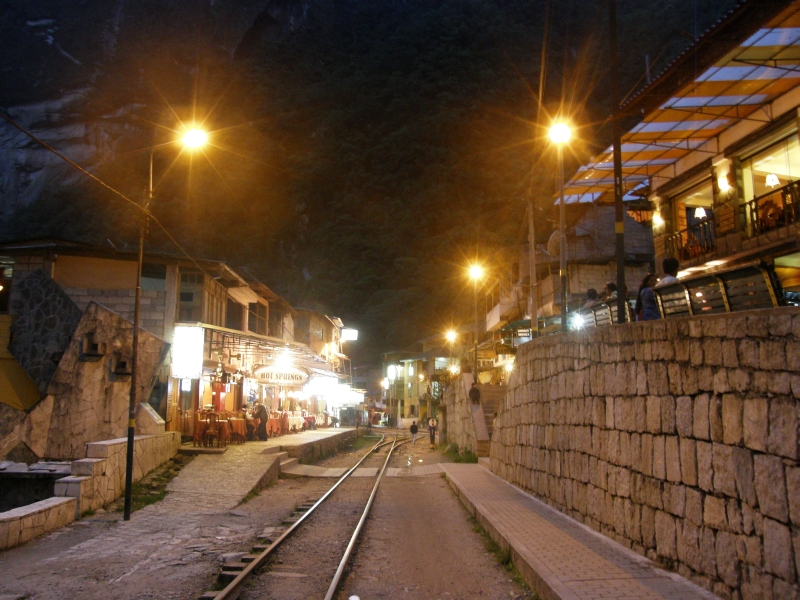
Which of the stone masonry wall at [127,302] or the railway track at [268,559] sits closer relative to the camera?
the railway track at [268,559]

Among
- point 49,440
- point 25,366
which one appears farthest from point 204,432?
point 25,366

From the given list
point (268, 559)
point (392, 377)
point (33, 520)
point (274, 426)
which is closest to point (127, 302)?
point (274, 426)

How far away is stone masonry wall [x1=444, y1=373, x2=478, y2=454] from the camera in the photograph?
22.9 m

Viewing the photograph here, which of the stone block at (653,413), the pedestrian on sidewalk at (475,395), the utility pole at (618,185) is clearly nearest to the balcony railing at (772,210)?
the utility pole at (618,185)

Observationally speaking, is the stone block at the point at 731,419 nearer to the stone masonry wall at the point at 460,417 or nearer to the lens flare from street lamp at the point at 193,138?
the lens flare from street lamp at the point at 193,138

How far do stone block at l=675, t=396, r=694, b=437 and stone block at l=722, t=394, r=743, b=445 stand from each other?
1.86 ft

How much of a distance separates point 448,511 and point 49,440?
36.4 feet

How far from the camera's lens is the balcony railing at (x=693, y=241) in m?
15.7

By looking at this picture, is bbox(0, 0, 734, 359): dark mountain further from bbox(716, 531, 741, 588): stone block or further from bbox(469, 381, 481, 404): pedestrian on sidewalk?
bbox(716, 531, 741, 588): stone block

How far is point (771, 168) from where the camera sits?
13938 millimetres

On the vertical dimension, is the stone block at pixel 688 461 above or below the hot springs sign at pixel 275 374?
below

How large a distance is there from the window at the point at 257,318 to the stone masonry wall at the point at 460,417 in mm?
10736

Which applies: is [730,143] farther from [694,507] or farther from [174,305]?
[174,305]

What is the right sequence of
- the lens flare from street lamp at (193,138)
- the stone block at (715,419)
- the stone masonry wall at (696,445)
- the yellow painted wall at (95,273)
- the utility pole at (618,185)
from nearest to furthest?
the stone masonry wall at (696,445), the stone block at (715,419), the utility pole at (618,185), the lens flare from street lamp at (193,138), the yellow painted wall at (95,273)
